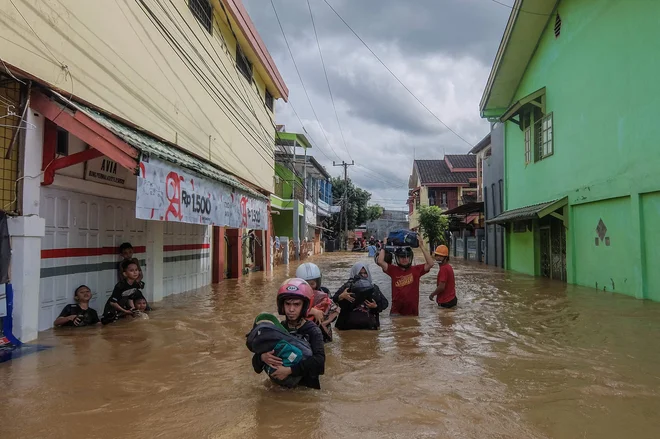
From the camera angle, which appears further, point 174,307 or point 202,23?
point 202,23

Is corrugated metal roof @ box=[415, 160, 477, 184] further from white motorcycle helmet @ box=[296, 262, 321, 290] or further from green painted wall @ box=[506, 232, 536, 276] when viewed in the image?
white motorcycle helmet @ box=[296, 262, 321, 290]

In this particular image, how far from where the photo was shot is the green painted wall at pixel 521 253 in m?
17.9

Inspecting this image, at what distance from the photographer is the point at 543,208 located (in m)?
14.2

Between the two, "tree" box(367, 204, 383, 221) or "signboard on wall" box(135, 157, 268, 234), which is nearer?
"signboard on wall" box(135, 157, 268, 234)

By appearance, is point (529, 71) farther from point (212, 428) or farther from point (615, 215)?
point (212, 428)

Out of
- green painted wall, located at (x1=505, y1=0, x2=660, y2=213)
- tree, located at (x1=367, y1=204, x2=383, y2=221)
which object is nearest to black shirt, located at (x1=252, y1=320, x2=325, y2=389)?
green painted wall, located at (x1=505, y1=0, x2=660, y2=213)

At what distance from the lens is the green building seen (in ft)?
34.0

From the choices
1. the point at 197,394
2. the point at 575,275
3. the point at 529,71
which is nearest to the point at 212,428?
the point at 197,394

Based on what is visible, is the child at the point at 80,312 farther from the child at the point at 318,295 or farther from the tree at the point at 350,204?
the tree at the point at 350,204

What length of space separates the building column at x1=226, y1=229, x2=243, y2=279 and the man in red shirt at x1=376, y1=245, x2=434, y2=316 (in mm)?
9370

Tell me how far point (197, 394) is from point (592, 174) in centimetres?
1205

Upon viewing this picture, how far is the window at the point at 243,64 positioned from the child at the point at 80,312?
985 cm

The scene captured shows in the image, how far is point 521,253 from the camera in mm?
19328

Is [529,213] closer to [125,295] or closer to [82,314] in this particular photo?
[125,295]
